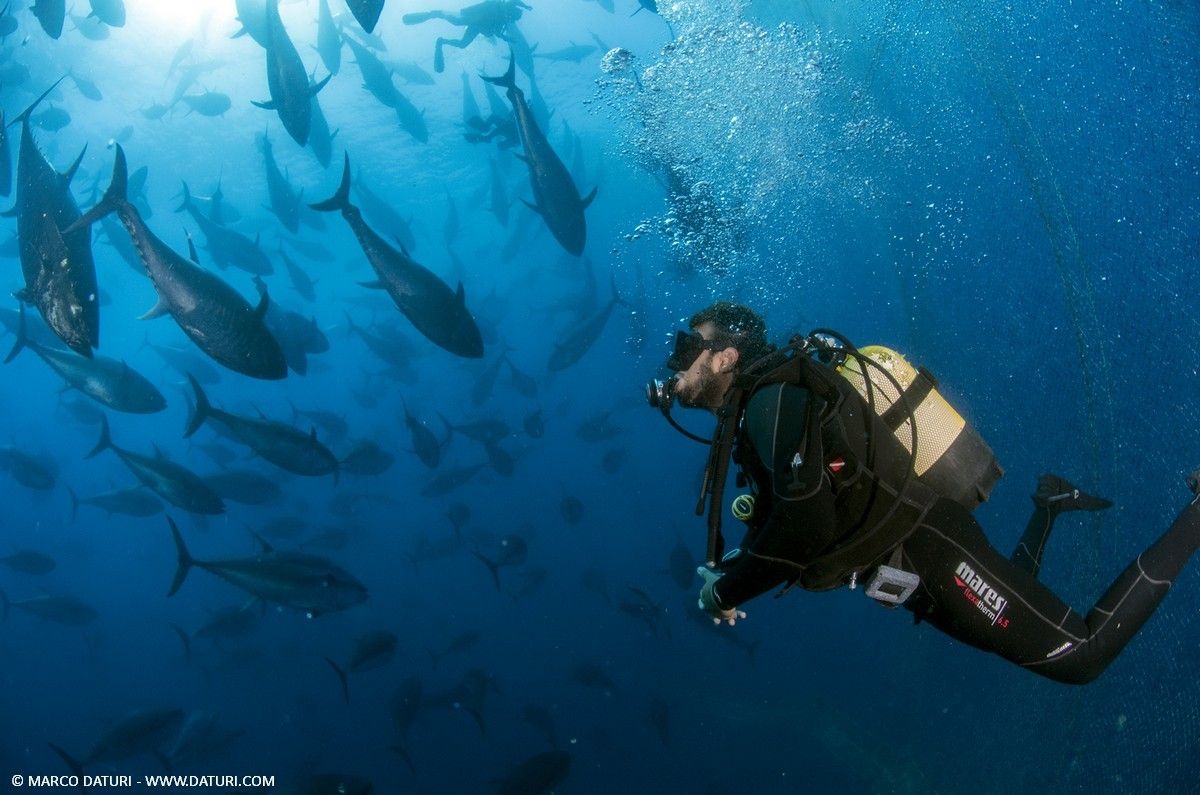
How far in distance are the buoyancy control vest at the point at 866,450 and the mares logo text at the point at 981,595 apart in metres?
0.30

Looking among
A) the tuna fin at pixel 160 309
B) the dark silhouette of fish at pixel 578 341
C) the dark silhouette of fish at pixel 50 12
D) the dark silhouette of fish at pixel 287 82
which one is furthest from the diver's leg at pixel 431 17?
the tuna fin at pixel 160 309

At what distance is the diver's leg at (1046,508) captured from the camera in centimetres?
A: 338

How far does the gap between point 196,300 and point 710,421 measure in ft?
85.4

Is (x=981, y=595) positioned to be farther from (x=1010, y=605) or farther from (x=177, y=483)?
(x=177, y=483)

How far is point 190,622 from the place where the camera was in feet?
78.5

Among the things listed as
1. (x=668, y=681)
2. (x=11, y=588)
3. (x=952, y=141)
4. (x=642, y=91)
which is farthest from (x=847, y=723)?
(x=11, y=588)

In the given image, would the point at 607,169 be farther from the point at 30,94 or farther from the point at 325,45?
the point at 325,45

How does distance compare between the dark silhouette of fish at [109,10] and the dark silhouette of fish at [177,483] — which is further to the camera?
the dark silhouette of fish at [109,10]

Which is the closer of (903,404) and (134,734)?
(903,404)

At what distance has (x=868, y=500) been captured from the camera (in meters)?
2.31

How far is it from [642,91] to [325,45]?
565cm

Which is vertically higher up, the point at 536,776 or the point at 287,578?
the point at 287,578

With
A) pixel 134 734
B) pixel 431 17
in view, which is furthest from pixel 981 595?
pixel 431 17

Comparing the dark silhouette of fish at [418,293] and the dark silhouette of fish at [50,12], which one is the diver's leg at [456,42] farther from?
the dark silhouette of fish at [418,293]
